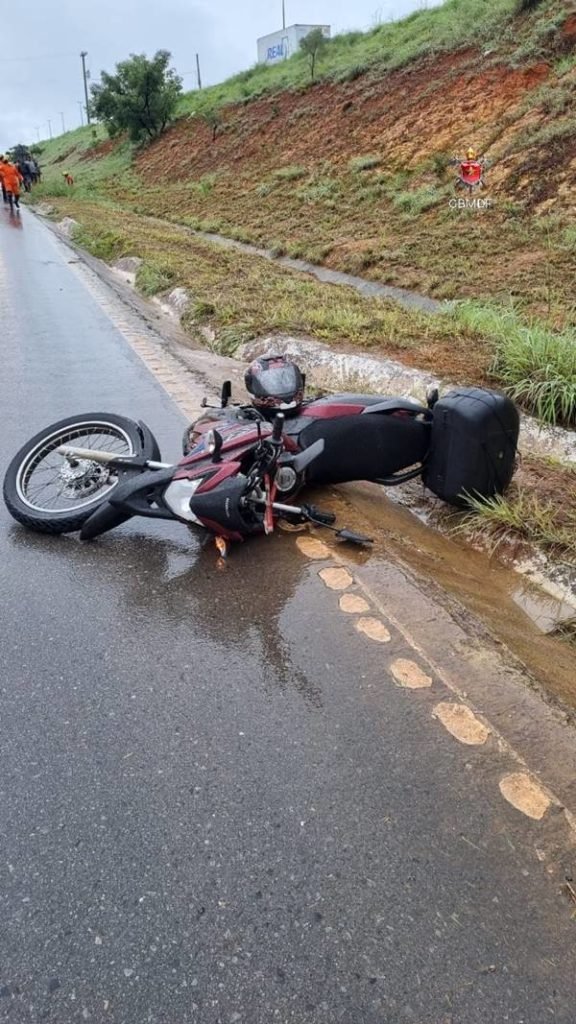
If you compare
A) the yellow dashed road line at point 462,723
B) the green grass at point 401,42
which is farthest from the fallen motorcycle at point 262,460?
the green grass at point 401,42

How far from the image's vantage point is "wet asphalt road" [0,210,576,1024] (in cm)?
162

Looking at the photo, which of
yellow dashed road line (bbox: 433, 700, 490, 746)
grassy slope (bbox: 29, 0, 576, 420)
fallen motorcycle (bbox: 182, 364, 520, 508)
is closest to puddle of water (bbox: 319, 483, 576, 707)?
fallen motorcycle (bbox: 182, 364, 520, 508)

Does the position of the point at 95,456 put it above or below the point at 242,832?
above

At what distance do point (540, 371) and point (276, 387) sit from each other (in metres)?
2.72

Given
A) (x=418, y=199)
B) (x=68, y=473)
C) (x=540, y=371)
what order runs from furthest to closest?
(x=418, y=199) < (x=540, y=371) < (x=68, y=473)

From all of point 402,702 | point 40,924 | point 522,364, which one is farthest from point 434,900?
point 522,364

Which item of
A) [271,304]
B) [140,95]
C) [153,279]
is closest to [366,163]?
[153,279]

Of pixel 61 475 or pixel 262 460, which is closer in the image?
pixel 262 460

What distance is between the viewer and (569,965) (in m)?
1.66

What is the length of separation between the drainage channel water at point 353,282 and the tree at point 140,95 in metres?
26.3

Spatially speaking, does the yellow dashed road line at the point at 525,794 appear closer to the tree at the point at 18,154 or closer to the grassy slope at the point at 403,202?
the grassy slope at the point at 403,202

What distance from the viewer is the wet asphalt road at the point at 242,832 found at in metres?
1.62

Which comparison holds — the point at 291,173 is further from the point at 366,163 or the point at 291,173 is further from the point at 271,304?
the point at 271,304

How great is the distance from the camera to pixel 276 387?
3.87 metres
